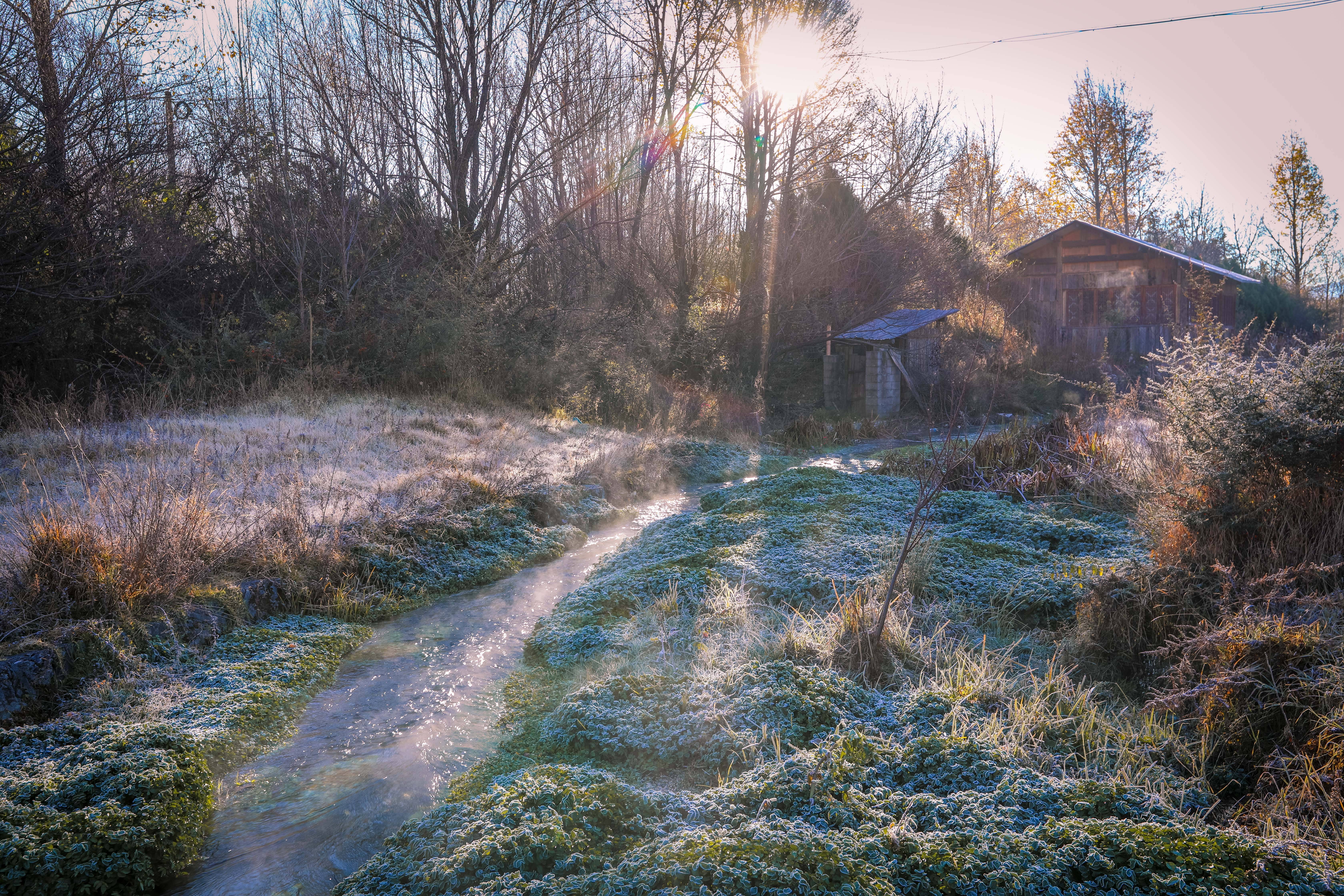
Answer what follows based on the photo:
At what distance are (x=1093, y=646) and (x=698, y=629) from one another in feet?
8.43

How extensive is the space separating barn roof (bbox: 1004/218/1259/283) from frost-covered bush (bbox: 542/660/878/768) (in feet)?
72.3

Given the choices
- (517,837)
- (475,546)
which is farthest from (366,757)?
(475,546)

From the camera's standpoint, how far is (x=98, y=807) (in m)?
3.28

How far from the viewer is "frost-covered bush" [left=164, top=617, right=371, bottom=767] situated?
4.12m

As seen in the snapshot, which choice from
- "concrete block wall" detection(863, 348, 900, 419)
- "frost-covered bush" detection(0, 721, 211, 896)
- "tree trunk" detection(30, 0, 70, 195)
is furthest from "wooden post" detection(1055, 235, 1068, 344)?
"frost-covered bush" detection(0, 721, 211, 896)

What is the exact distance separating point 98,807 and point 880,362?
18.7 m

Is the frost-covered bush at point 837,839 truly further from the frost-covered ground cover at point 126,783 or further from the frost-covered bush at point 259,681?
the frost-covered bush at point 259,681

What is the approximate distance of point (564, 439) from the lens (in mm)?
13062

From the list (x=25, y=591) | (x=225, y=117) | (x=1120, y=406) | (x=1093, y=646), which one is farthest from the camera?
(x=225, y=117)

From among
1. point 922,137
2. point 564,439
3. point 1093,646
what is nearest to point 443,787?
point 1093,646

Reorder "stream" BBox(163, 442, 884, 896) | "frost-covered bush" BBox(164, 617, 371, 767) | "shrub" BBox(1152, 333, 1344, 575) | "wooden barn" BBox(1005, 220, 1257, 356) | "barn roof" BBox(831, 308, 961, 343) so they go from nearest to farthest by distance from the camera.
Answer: "stream" BBox(163, 442, 884, 896) < "frost-covered bush" BBox(164, 617, 371, 767) < "shrub" BBox(1152, 333, 1344, 575) < "barn roof" BBox(831, 308, 961, 343) < "wooden barn" BBox(1005, 220, 1257, 356)

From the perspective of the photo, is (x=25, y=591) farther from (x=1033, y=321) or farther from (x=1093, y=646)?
(x=1033, y=321)

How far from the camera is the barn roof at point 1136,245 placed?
22.6 metres

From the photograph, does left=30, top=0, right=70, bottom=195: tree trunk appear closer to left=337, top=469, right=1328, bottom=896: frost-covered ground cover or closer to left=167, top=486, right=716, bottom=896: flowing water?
left=167, top=486, right=716, bottom=896: flowing water
